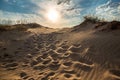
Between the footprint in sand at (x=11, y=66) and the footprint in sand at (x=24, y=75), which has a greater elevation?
the footprint in sand at (x=11, y=66)

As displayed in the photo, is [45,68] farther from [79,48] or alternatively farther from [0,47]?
[0,47]

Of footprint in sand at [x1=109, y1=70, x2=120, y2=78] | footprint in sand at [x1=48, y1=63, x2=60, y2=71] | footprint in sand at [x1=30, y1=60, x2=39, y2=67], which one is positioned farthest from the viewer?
footprint in sand at [x1=30, y1=60, x2=39, y2=67]

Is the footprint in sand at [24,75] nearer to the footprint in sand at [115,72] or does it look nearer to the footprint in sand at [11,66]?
the footprint in sand at [11,66]

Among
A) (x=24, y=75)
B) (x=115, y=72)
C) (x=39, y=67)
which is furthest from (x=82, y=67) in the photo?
(x=24, y=75)

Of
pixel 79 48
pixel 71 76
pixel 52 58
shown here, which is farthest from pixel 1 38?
pixel 71 76

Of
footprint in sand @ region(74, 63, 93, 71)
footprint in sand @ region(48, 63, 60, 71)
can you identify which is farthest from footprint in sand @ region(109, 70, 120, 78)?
footprint in sand @ region(48, 63, 60, 71)

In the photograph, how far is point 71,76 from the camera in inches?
121

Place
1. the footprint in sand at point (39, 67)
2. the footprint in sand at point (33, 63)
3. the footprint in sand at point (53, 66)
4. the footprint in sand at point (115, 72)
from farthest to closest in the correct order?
1. the footprint in sand at point (33, 63)
2. the footprint in sand at point (39, 67)
3. the footprint in sand at point (53, 66)
4. the footprint in sand at point (115, 72)

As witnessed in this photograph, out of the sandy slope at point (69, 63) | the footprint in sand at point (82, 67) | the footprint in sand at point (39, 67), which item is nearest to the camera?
the sandy slope at point (69, 63)

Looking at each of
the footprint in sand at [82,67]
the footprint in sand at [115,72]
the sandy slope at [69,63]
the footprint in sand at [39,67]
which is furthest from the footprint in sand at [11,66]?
the footprint in sand at [115,72]

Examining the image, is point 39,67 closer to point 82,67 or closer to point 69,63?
point 69,63

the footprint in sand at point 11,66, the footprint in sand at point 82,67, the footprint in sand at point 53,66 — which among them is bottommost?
the footprint in sand at point 11,66

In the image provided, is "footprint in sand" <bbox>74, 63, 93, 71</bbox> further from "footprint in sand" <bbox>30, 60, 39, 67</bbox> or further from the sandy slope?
"footprint in sand" <bbox>30, 60, 39, 67</bbox>

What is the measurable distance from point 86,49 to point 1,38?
4404 mm
